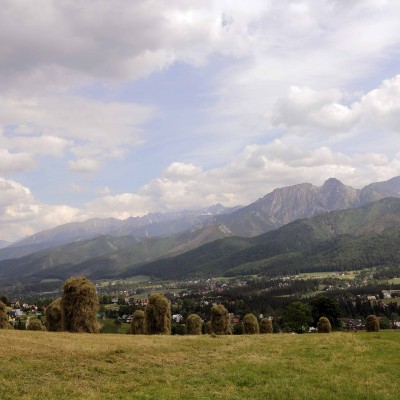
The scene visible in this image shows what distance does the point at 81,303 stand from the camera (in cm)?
5538

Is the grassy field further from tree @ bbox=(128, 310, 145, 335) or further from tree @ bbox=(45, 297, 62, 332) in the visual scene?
tree @ bbox=(128, 310, 145, 335)

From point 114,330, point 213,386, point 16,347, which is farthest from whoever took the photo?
point 114,330

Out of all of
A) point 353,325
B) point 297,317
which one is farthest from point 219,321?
point 353,325

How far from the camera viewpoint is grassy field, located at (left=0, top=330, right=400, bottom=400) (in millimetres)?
23516

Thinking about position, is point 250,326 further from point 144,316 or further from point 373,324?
point 373,324

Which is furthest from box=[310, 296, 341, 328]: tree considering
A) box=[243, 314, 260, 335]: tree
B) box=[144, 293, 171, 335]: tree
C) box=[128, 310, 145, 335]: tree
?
box=[144, 293, 171, 335]: tree

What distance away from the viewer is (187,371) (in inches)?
1178

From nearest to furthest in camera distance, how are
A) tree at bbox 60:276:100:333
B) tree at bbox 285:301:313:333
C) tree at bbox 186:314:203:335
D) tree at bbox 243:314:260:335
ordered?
1. tree at bbox 60:276:100:333
2. tree at bbox 243:314:260:335
3. tree at bbox 186:314:203:335
4. tree at bbox 285:301:313:333

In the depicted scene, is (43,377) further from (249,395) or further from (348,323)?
(348,323)

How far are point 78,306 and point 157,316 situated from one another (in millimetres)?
17838

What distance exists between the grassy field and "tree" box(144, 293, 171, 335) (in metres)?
27.1

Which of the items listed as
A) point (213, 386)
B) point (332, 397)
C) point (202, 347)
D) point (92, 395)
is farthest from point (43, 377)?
point (202, 347)

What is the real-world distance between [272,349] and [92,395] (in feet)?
82.9

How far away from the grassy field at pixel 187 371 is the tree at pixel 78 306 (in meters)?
16.2
